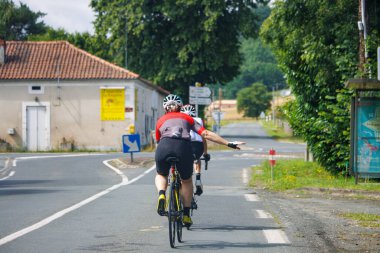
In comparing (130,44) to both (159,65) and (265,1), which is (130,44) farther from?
(265,1)

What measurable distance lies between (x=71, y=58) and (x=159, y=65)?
345 inches

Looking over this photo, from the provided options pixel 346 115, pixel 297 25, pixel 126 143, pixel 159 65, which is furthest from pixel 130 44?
pixel 346 115

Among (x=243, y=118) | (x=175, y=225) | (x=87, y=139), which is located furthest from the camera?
(x=243, y=118)

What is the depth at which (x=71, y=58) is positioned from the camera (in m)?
48.8

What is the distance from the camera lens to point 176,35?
179ft

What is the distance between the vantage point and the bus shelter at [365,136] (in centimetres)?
1931

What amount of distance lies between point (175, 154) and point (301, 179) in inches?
477

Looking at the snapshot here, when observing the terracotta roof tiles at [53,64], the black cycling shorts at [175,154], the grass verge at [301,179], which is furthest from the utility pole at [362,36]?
the terracotta roof tiles at [53,64]

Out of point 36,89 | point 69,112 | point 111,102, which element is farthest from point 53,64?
point 111,102

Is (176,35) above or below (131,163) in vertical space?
above

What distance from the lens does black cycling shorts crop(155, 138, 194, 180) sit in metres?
9.45

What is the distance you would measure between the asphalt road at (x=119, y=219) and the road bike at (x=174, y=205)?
18cm

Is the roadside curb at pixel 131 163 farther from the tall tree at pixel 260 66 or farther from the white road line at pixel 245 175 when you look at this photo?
the tall tree at pixel 260 66

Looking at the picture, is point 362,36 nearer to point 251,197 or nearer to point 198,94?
point 251,197
